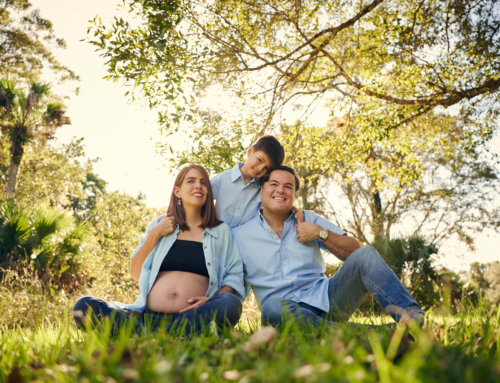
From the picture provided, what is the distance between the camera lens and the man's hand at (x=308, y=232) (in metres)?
3.55

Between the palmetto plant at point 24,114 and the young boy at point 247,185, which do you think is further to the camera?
the palmetto plant at point 24,114

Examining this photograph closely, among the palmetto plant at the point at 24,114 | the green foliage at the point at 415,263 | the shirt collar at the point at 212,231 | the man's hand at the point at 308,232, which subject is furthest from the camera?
the palmetto plant at the point at 24,114

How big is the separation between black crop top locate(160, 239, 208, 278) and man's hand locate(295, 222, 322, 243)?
3.15ft

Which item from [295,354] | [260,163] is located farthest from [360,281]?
[295,354]

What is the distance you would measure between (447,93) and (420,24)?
1.76 m

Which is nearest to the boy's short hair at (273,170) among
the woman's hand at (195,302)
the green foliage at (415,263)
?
the woman's hand at (195,302)

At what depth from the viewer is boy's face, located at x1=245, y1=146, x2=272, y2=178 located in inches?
164

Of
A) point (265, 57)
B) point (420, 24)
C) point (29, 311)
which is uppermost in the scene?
point (420, 24)

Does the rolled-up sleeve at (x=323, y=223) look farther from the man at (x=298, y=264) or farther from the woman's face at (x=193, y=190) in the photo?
the woman's face at (x=193, y=190)

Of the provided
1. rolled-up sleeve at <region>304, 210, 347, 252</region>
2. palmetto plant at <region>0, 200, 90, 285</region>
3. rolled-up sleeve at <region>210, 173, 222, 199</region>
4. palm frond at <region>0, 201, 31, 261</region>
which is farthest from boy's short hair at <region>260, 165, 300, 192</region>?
palm frond at <region>0, 201, 31, 261</region>

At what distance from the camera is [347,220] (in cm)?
1652

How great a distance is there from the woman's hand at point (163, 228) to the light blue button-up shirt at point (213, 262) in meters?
0.11

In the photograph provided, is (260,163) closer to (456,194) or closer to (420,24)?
(420,24)

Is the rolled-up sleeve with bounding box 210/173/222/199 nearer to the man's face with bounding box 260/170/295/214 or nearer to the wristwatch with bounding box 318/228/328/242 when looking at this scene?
the man's face with bounding box 260/170/295/214
